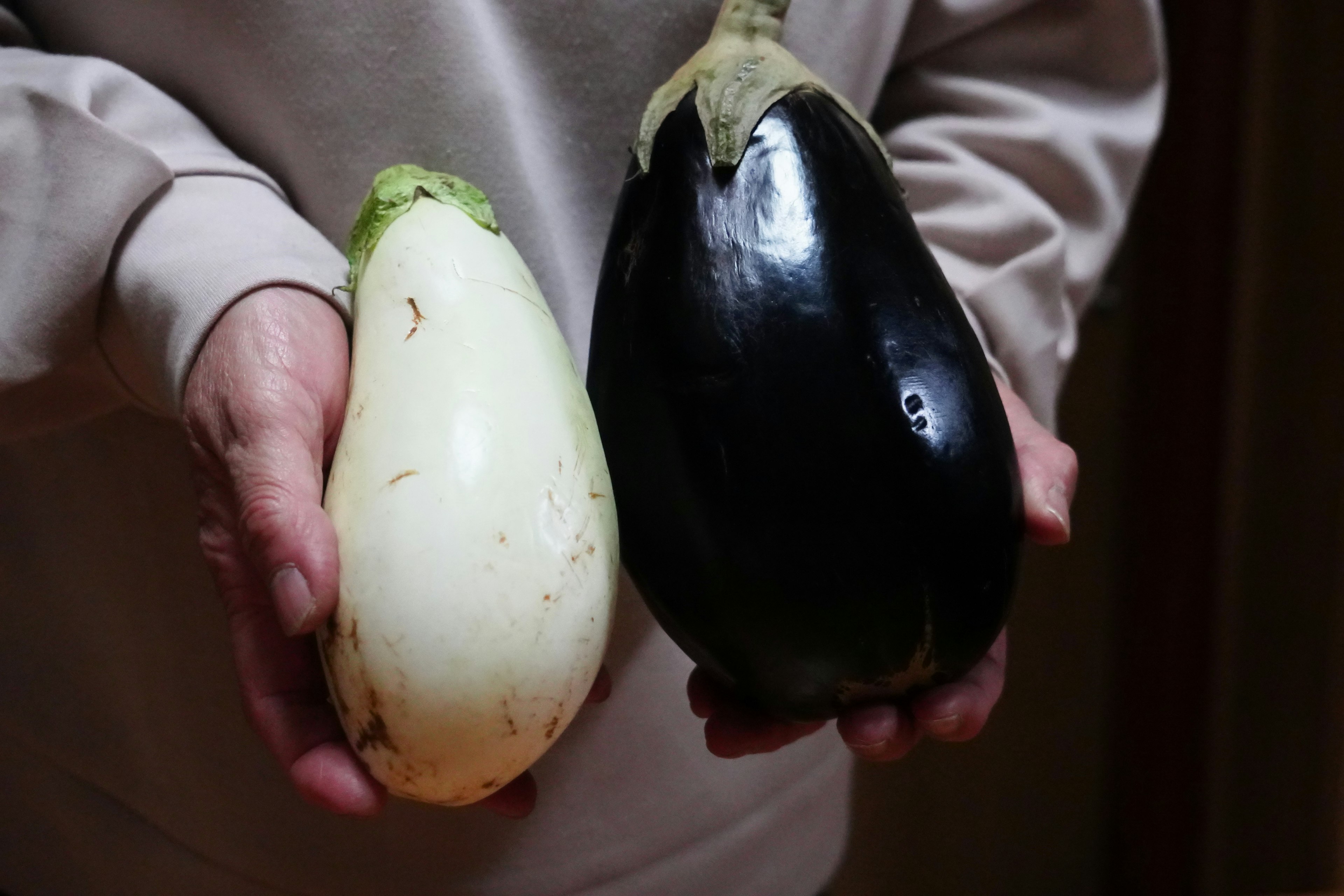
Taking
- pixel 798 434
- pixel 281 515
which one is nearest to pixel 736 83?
pixel 798 434

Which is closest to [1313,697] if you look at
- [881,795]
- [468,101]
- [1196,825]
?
[1196,825]

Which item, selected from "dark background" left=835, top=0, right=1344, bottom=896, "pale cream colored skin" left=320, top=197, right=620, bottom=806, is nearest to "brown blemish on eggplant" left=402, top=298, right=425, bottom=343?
"pale cream colored skin" left=320, top=197, right=620, bottom=806

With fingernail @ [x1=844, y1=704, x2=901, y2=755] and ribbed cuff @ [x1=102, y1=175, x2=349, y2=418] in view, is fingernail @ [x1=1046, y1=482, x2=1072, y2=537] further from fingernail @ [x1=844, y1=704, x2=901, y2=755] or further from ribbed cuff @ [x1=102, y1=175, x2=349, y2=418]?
ribbed cuff @ [x1=102, y1=175, x2=349, y2=418]

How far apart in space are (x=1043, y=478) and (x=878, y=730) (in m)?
0.14

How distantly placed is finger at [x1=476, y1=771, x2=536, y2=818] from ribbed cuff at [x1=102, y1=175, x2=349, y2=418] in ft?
0.73

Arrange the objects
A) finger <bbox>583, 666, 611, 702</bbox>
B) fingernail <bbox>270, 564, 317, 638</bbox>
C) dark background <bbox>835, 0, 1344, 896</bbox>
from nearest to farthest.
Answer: fingernail <bbox>270, 564, 317, 638</bbox>, finger <bbox>583, 666, 611, 702</bbox>, dark background <bbox>835, 0, 1344, 896</bbox>

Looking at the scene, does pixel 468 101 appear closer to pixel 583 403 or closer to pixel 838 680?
pixel 583 403

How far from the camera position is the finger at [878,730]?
0.47 meters

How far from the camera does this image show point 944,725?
48 centimetres

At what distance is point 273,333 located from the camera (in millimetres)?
479

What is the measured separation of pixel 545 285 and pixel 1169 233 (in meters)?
1.02

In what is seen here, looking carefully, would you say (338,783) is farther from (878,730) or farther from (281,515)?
(878,730)

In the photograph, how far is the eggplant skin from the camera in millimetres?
453

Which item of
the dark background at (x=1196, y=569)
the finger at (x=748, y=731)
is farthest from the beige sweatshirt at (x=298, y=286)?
the dark background at (x=1196, y=569)
